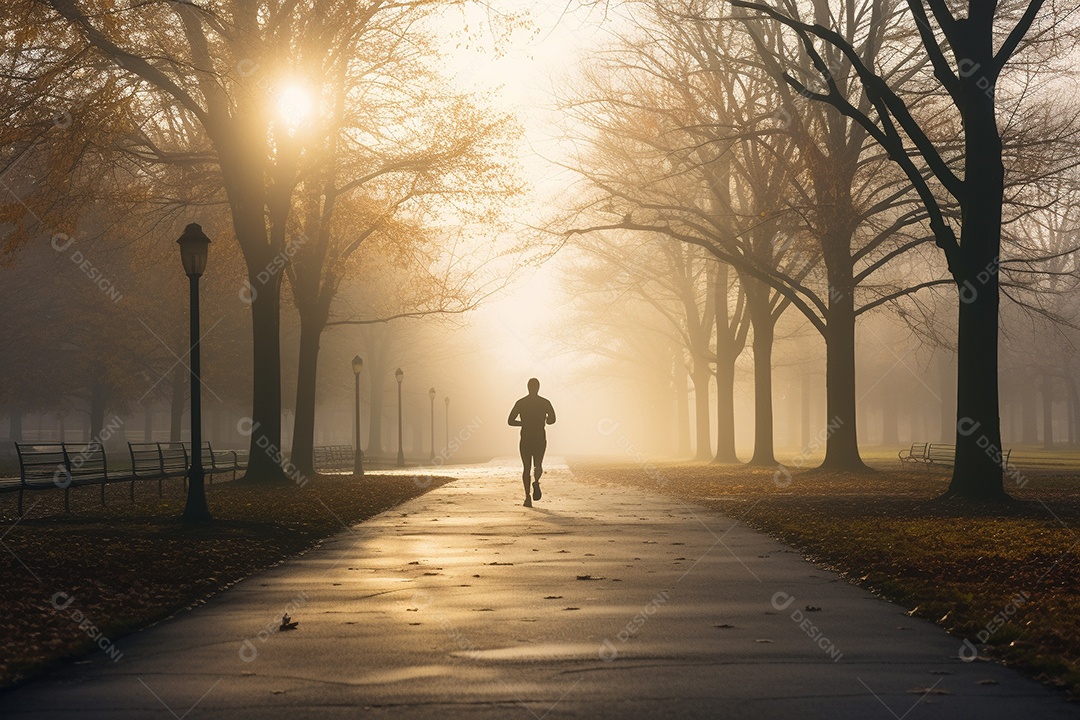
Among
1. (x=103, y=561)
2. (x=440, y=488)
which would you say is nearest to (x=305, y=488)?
(x=440, y=488)

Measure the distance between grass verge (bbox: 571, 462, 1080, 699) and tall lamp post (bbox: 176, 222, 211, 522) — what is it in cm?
719

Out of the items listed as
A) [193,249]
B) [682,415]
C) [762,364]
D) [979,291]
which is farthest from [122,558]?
[682,415]

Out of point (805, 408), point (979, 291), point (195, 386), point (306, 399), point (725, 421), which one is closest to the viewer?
point (195, 386)

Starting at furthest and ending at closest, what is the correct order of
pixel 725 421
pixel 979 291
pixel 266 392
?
pixel 725 421 < pixel 266 392 < pixel 979 291

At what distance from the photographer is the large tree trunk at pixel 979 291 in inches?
688

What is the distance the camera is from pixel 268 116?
933 inches

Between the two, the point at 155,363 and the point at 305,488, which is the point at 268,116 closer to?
the point at 305,488

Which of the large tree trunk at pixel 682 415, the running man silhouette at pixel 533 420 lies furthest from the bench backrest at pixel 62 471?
the large tree trunk at pixel 682 415

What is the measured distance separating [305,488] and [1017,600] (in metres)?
17.1

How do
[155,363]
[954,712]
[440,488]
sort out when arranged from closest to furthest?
[954,712] < [440,488] < [155,363]

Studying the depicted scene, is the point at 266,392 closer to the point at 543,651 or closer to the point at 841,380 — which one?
the point at 841,380

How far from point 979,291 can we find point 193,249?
1120 cm

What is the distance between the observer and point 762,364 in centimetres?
3622

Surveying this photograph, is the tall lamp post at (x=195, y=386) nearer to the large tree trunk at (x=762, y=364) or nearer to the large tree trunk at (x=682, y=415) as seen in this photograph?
the large tree trunk at (x=762, y=364)
